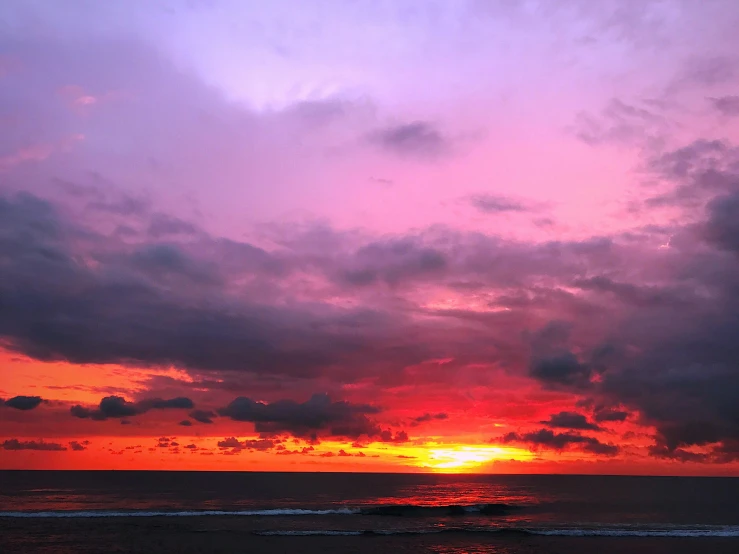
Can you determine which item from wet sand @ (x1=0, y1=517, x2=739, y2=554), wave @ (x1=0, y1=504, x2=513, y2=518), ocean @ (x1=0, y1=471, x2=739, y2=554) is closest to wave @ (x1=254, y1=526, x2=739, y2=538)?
ocean @ (x1=0, y1=471, x2=739, y2=554)

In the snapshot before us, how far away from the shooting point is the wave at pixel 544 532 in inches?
2542

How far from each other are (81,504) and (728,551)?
8875 cm

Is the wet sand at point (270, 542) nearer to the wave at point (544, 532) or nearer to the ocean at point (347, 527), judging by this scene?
the ocean at point (347, 527)

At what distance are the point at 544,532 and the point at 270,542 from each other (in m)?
30.4

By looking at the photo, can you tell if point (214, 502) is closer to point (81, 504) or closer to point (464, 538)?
point (81, 504)

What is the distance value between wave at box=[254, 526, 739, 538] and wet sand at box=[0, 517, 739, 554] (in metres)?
2.07

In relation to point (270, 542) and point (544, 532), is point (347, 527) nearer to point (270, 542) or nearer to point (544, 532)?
point (270, 542)

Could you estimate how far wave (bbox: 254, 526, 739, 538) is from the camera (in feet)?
212

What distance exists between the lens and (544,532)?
68125 millimetres

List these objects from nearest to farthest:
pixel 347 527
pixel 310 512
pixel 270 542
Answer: pixel 270 542 → pixel 347 527 → pixel 310 512

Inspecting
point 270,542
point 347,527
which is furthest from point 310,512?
point 270,542

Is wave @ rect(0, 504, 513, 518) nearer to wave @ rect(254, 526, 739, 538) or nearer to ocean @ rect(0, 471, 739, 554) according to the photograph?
ocean @ rect(0, 471, 739, 554)

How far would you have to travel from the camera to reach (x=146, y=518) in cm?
7681

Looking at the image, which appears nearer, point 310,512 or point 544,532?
point 544,532
